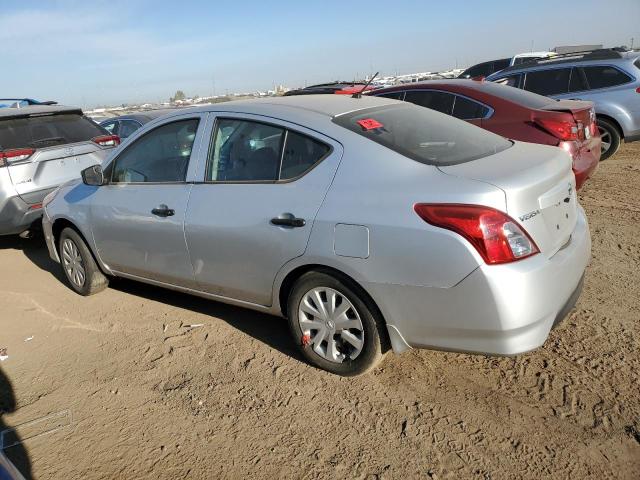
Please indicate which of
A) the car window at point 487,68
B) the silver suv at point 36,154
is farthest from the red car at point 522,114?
the car window at point 487,68

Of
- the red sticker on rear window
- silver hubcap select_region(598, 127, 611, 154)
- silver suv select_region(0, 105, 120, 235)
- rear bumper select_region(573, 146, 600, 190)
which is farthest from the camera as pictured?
silver hubcap select_region(598, 127, 611, 154)

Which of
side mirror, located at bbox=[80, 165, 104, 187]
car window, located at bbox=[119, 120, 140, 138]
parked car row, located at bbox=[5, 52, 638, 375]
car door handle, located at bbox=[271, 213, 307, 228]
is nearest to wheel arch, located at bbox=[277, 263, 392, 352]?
parked car row, located at bbox=[5, 52, 638, 375]

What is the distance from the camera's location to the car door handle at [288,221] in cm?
299

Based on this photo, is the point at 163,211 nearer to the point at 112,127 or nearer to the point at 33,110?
the point at 33,110

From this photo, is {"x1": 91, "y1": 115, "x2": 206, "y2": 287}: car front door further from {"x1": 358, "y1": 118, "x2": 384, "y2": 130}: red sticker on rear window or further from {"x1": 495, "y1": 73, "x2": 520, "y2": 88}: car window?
{"x1": 495, "y1": 73, "x2": 520, "y2": 88}: car window

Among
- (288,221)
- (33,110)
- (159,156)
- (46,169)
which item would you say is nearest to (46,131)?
(33,110)

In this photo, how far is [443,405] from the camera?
2.89 m

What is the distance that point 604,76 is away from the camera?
859 cm

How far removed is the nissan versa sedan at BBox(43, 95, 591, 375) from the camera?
2525 millimetres

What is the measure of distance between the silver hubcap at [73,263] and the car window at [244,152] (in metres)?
1.93

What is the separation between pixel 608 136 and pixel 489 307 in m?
7.42

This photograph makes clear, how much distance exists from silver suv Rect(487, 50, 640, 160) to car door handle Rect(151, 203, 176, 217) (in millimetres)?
7373

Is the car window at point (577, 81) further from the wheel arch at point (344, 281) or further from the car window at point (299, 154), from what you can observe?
the wheel arch at point (344, 281)

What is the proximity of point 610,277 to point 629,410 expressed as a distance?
5.76 ft
